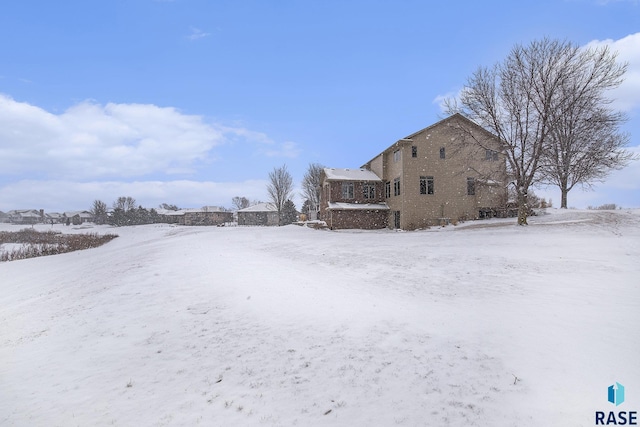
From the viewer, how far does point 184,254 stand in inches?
677

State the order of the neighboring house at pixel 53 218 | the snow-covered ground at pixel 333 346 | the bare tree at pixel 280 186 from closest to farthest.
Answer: the snow-covered ground at pixel 333 346, the bare tree at pixel 280 186, the neighboring house at pixel 53 218

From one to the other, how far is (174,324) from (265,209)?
74715 mm

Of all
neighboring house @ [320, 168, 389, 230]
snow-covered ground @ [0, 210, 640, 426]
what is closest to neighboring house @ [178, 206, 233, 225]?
neighboring house @ [320, 168, 389, 230]

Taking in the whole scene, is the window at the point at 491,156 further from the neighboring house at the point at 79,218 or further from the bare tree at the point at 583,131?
the neighboring house at the point at 79,218

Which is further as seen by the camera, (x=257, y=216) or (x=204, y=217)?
(x=204, y=217)

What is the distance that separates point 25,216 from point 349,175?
143 meters

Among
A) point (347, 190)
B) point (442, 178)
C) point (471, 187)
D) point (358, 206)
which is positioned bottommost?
point (358, 206)

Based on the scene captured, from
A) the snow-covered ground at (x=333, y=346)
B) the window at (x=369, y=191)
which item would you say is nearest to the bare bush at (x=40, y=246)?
the snow-covered ground at (x=333, y=346)

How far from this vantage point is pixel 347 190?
3659 centimetres

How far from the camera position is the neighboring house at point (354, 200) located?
34.9 metres

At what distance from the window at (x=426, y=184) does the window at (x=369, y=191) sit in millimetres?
6166

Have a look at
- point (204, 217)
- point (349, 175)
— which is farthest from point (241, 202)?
point (349, 175)

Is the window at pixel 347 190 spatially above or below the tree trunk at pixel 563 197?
above

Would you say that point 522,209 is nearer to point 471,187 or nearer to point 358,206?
point 471,187
